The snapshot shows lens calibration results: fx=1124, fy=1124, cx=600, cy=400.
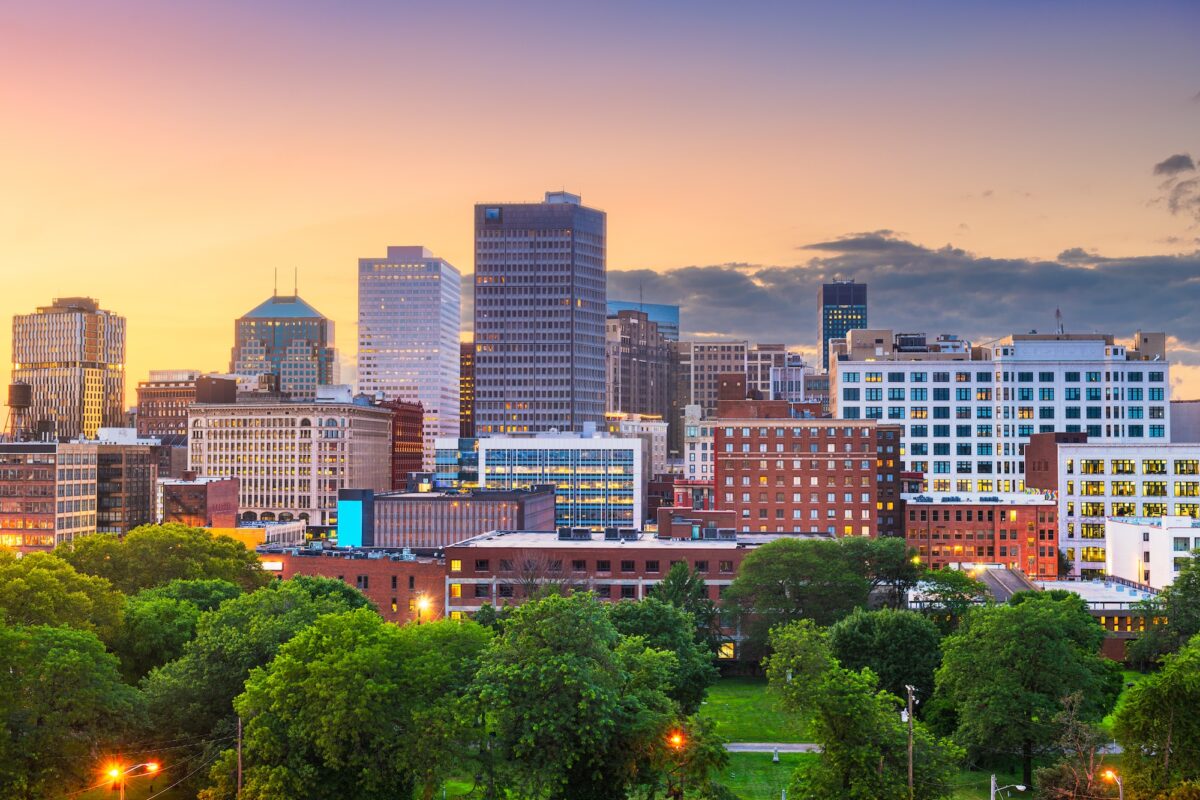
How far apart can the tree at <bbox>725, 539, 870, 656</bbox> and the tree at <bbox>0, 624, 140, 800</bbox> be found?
6642 cm

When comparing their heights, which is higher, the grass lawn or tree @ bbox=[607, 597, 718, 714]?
tree @ bbox=[607, 597, 718, 714]

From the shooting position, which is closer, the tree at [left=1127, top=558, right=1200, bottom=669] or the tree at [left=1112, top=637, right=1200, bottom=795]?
the tree at [left=1112, top=637, right=1200, bottom=795]

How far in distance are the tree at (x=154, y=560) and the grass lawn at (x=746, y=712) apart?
5080 cm

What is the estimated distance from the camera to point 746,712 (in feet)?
345

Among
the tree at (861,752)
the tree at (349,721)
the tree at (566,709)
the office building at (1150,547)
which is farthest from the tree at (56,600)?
the office building at (1150,547)

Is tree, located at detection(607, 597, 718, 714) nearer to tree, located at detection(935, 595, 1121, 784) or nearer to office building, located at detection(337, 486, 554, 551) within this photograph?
tree, located at detection(935, 595, 1121, 784)

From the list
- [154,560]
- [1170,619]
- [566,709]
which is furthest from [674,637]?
[154,560]

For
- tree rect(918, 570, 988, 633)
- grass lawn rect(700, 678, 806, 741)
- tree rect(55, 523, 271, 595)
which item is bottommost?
grass lawn rect(700, 678, 806, 741)

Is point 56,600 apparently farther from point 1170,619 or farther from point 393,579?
Answer: point 1170,619

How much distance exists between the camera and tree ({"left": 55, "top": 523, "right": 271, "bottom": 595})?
116375 millimetres

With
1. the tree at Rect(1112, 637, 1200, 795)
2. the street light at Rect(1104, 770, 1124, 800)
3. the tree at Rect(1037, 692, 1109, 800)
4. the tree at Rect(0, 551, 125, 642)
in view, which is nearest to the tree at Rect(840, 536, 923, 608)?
the tree at Rect(1037, 692, 1109, 800)

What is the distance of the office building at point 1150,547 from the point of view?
142m

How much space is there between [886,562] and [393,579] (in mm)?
56923

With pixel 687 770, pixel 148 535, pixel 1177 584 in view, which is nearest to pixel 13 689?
pixel 687 770
